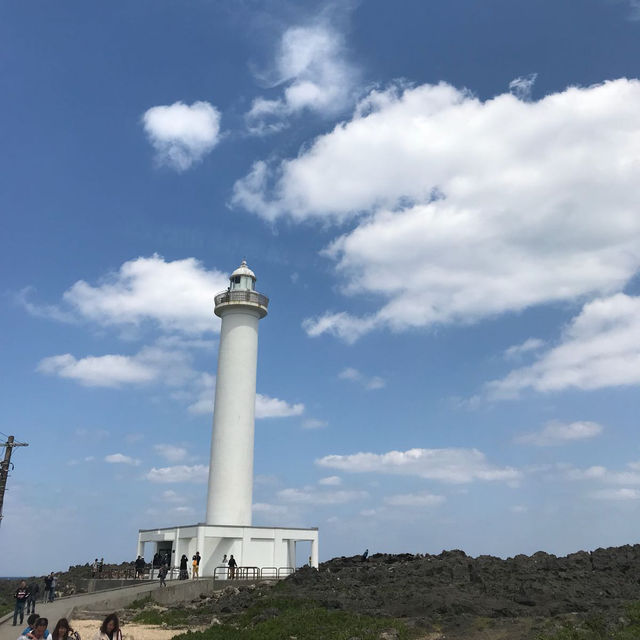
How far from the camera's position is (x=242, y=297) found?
4591 cm

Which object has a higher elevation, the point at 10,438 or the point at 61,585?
the point at 10,438

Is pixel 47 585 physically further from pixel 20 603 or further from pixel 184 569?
pixel 184 569

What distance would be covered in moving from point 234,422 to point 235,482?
3.82m

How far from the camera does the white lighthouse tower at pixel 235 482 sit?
130ft

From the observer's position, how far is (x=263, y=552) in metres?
40.6

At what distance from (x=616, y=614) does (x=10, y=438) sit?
39700 millimetres

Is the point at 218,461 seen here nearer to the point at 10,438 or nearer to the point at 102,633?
the point at 10,438

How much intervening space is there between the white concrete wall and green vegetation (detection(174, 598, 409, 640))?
17.4 metres

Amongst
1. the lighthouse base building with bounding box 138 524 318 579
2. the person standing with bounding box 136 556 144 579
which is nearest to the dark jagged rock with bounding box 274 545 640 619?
the lighthouse base building with bounding box 138 524 318 579

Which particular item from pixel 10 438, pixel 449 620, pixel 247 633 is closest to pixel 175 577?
pixel 10 438

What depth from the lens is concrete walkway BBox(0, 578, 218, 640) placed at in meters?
23.7

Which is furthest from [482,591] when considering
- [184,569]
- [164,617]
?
[184,569]

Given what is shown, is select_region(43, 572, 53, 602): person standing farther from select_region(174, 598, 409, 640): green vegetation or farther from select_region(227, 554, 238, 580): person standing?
select_region(227, 554, 238, 580): person standing

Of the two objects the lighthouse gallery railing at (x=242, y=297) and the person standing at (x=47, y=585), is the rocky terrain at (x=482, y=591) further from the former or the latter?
the lighthouse gallery railing at (x=242, y=297)
